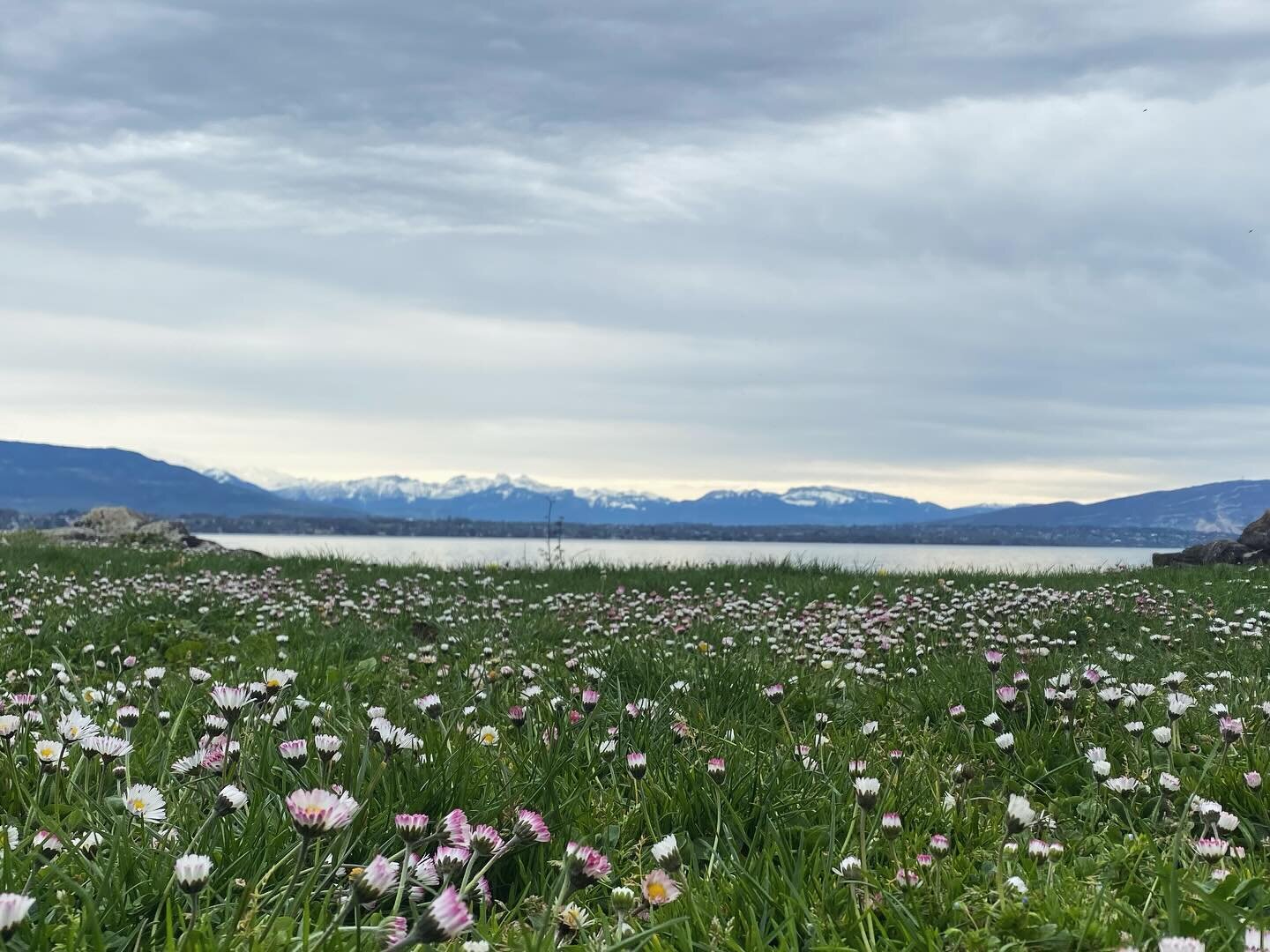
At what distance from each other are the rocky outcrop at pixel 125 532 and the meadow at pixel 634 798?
847 inches

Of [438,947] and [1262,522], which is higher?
[1262,522]

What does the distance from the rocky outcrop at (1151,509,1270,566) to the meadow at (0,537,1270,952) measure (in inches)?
529

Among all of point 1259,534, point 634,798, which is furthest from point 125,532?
point 1259,534

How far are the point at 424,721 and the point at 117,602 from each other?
8049mm

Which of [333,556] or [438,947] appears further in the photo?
[333,556]

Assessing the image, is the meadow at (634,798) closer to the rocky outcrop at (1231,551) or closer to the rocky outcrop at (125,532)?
the rocky outcrop at (1231,551)

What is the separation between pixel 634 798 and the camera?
419cm

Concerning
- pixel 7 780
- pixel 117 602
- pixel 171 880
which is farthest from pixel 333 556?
pixel 171 880

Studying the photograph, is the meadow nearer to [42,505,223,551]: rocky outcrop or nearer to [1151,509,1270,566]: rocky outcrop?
[1151,509,1270,566]: rocky outcrop

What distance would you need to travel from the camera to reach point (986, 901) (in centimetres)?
296

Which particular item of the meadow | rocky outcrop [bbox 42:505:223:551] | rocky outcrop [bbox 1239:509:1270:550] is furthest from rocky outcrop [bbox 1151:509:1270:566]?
rocky outcrop [bbox 42:505:223:551]

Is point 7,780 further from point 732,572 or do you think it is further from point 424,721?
point 732,572

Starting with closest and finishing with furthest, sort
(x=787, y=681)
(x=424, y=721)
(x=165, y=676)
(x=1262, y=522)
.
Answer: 1. (x=424, y=721)
2. (x=787, y=681)
3. (x=165, y=676)
4. (x=1262, y=522)

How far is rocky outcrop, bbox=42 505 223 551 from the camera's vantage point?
28.8 meters
